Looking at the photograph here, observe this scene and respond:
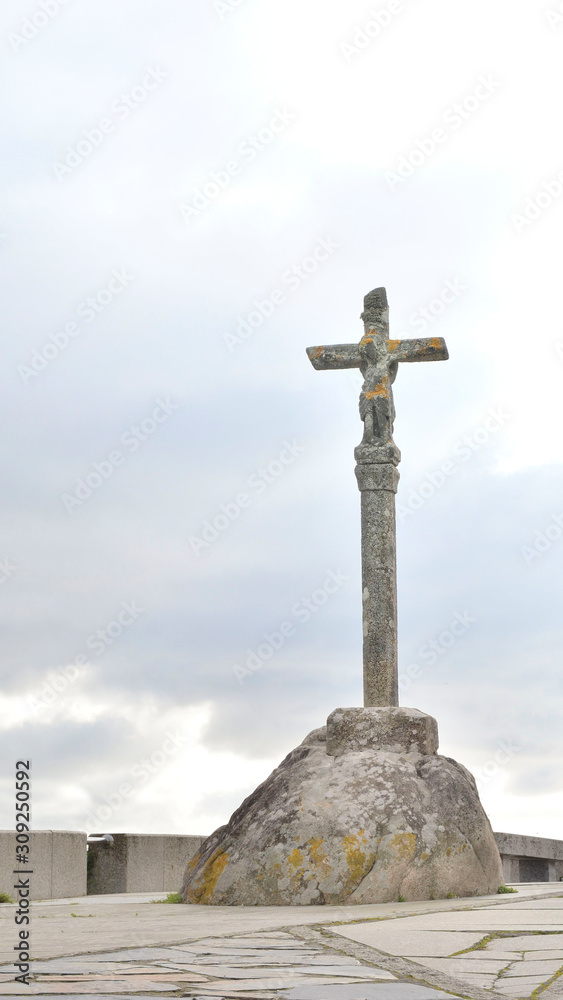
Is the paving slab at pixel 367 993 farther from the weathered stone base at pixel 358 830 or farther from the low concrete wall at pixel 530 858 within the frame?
the low concrete wall at pixel 530 858

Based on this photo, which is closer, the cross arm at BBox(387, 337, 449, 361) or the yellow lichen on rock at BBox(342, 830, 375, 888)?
the yellow lichen on rock at BBox(342, 830, 375, 888)

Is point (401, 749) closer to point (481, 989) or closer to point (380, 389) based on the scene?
point (380, 389)

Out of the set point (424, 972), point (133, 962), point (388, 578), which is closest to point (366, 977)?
point (424, 972)

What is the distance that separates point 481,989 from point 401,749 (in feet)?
16.5

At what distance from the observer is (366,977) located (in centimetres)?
342

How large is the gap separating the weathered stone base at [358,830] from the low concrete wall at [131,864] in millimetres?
3646

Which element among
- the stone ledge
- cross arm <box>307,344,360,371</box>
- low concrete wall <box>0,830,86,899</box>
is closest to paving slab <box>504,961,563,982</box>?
the stone ledge

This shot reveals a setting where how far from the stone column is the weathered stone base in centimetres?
71

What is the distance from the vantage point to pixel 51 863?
1030 cm

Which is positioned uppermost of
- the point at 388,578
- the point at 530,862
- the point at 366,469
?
the point at 366,469

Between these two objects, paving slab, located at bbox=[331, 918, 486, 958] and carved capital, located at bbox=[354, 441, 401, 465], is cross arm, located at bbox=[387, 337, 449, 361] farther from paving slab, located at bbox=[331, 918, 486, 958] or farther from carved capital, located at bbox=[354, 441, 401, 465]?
paving slab, located at bbox=[331, 918, 486, 958]

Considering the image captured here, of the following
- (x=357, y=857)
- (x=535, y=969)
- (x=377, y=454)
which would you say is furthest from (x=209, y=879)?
(x=535, y=969)

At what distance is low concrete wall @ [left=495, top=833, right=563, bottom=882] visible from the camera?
554 inches

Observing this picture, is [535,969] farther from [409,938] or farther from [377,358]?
[377,358]
